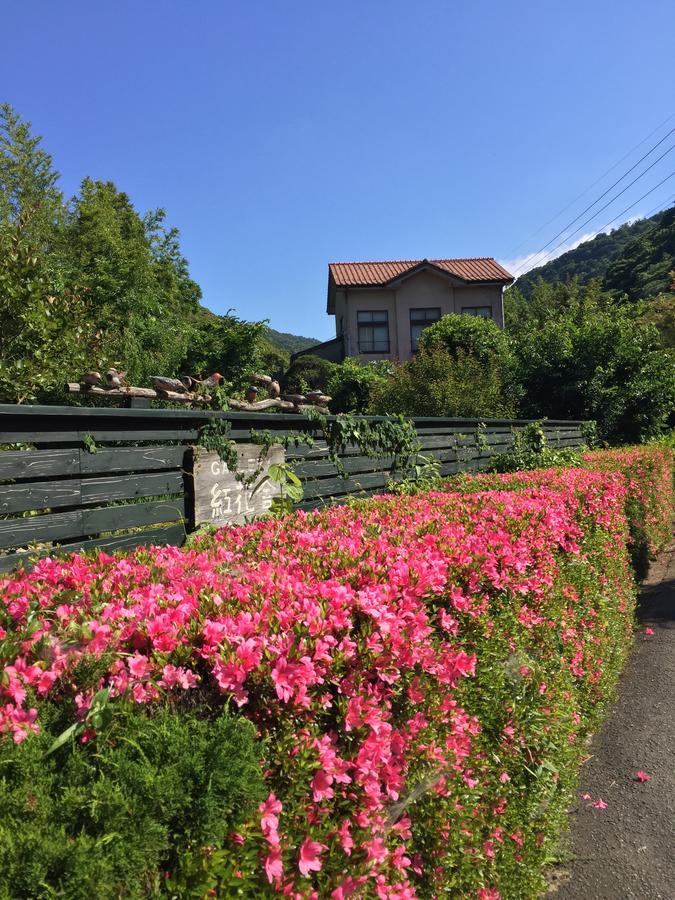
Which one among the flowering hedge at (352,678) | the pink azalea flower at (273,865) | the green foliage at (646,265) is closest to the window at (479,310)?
the green foliage at (646,265)

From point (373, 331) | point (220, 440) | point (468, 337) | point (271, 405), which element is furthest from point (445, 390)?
point (373, 331)

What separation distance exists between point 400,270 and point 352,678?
31444 millimetres

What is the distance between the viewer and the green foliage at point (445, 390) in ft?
42.3

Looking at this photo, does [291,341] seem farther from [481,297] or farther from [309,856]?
[309,856]

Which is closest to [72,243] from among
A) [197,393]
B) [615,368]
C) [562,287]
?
[615,368]

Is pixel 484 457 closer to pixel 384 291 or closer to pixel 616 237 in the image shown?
pixel 384 291

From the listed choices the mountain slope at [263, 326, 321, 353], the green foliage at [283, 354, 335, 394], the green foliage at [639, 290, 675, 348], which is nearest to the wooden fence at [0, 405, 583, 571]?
the green foliage at [283, 354, 335, 394]

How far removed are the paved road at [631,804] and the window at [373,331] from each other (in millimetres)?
26506

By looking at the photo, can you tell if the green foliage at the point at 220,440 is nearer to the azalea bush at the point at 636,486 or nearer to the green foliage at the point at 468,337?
the azalea bush at the point at 636,486

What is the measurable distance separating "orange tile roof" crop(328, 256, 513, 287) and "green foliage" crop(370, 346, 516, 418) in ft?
53.0

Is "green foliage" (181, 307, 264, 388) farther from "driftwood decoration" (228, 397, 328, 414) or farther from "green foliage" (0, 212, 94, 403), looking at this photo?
"driftwood decoration" (228, 397, 328, 414)

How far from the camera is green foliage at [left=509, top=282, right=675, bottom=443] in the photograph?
1508cm

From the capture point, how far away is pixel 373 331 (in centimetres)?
3056

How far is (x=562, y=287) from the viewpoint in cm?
6166
